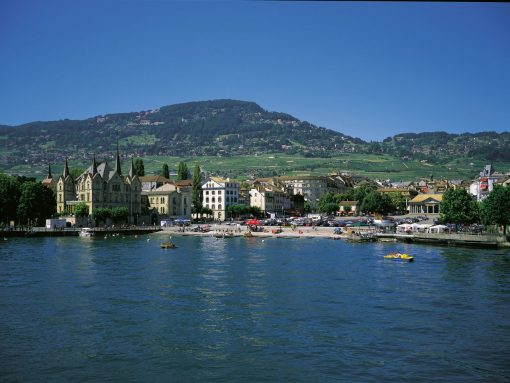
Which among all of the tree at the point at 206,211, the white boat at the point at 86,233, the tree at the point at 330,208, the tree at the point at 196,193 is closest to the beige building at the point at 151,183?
the tree at the point at 196,193

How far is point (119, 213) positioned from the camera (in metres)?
104

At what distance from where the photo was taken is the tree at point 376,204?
139375 mm

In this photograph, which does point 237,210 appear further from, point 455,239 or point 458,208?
point 455,239

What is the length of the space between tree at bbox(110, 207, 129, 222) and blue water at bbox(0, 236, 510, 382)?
52982 mm

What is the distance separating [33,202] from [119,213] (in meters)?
16.0

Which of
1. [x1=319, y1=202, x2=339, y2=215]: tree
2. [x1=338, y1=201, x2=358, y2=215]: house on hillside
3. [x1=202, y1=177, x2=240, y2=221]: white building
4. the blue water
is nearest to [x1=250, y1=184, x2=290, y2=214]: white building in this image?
[x1=202, y1=177, x2=240, y2=221]: white building

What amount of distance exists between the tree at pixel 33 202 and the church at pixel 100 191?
32.1 ft

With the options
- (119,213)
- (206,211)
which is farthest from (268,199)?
(119,213)

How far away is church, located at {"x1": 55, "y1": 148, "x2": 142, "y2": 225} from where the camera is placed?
106562 millimetres

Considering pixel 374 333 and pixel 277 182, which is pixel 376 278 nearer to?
pixel 374 333

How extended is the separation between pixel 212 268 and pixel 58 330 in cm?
2285

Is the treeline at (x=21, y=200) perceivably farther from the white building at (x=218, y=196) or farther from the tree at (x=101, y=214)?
the white building at (x=218, y=196)

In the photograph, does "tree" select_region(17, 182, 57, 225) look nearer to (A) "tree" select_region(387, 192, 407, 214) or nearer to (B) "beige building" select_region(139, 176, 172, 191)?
(B) "beige building" select_region(139, 176, 172, 191)

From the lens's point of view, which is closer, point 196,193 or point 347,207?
point 196,193
